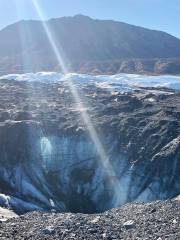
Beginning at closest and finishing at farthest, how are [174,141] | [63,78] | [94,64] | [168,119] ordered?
[174,141] < [168,119] < [63,78] < [94,64]

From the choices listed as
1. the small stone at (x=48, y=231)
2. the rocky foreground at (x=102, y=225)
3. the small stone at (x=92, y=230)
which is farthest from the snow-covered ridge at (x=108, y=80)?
the small stone at (x=48, y=231)

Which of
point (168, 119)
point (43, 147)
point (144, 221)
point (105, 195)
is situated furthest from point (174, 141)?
point (144, 221)

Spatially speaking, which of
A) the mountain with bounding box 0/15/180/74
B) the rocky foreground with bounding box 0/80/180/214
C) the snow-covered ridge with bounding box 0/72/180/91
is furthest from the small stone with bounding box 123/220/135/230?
the mountain with bounding box 0/15/180/74

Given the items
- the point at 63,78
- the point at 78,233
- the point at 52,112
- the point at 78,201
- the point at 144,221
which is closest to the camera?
the point at 78,233

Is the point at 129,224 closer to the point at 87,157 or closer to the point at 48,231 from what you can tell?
the point at 48,231

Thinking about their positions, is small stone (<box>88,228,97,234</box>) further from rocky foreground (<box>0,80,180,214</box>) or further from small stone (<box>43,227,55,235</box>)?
rocky foreground (<box>0,80,180,214</box>)

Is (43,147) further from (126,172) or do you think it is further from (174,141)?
(174,141)
